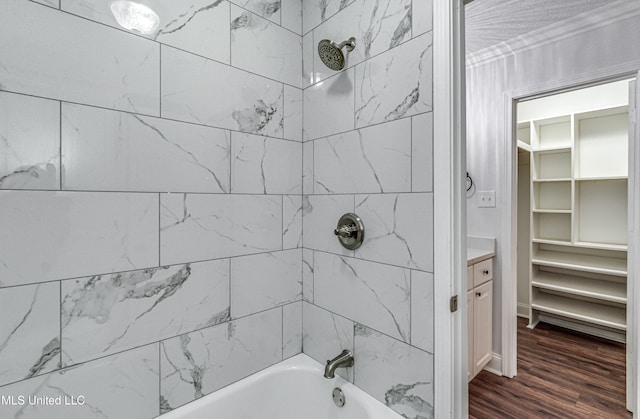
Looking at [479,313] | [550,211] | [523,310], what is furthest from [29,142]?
[523,310]

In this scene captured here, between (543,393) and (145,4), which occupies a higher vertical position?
(145,4)

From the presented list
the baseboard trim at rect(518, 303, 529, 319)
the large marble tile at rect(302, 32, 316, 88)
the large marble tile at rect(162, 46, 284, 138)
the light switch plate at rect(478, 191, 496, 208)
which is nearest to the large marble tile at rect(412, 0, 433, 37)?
the large marble tile at rect(302, 32, 316, 88)

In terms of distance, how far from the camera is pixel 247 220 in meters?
1.29

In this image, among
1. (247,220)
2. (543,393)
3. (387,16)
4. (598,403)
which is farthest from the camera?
(543,393)

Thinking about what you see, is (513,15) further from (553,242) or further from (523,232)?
(523,232)

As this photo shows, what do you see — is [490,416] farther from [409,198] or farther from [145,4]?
[145,4]

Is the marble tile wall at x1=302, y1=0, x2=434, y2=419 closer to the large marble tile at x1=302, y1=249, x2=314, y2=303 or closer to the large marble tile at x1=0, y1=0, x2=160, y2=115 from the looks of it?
the large marble tile at x1=302, y1=249, x2=314, y2=303

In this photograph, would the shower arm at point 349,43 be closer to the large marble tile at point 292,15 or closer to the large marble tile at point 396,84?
the large marble tile at point 396,84

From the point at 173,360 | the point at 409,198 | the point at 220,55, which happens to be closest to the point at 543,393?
the point at 409,198

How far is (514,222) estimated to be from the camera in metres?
2.20

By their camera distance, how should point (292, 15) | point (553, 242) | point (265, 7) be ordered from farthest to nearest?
point (553, 242) < point (292, 15) < point (265, 7)

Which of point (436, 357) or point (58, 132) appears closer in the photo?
point (58, 132)

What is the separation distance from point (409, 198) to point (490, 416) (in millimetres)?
1693

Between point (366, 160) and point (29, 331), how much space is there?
1218mm
